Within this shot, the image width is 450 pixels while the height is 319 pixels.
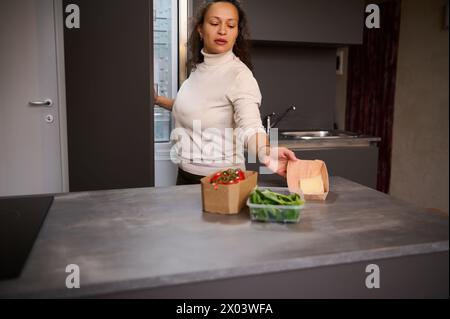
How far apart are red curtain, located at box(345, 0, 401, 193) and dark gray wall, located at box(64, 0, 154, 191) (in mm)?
3131

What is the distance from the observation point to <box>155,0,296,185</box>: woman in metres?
1.80

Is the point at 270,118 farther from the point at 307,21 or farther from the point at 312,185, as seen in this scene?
the point at 312,185

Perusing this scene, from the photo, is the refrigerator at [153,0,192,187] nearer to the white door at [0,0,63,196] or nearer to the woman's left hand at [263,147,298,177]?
the white door at [0,0,63,196]

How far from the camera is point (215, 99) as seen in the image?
6.03ft

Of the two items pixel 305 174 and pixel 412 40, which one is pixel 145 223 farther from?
pixel 412 40

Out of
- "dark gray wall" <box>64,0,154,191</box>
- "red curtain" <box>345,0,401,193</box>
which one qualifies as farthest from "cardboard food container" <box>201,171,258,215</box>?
"red curtain" <box>345,0,401,193</box>

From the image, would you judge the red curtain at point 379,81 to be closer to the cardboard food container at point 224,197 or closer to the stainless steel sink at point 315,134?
the stainless steel sink at point 315,134

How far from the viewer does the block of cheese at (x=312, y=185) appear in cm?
144

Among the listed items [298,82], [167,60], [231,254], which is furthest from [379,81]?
[231,254]

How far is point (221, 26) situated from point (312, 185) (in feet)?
2.47

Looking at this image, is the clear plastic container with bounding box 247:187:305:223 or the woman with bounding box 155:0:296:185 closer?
the clear plastic container with bounding box 247:187:305:223

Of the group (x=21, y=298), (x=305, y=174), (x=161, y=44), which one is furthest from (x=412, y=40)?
(x=21, y=298)

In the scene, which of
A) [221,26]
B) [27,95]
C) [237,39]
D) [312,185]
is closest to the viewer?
[312,185]

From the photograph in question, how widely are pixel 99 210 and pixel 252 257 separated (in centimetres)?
53
